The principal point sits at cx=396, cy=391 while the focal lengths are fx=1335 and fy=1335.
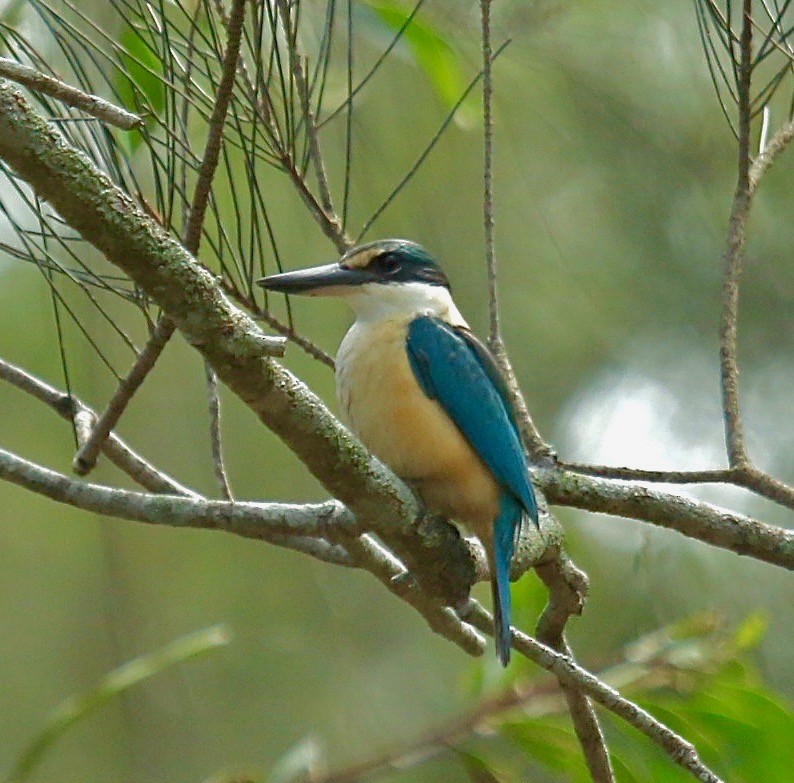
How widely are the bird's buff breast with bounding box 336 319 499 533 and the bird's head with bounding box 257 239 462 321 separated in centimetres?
21

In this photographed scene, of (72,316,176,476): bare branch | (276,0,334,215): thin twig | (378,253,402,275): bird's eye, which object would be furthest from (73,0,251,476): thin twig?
(378,253,402,275): bird's eye

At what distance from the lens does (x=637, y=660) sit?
2762 millimetres

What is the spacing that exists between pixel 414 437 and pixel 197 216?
3.04ft

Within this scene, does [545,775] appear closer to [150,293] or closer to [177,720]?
[177,720]

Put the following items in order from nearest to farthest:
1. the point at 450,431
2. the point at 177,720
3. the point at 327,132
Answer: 1. the point at 450,431
2. the point at 327,132
3. the point at 177,720

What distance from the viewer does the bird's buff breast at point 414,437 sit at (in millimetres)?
2641

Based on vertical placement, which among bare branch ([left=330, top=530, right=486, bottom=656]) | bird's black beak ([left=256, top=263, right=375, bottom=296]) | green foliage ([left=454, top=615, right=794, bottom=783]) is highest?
bird's black beak ([left=256, top=263, right=375, bottom=296])

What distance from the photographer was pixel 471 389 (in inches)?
109

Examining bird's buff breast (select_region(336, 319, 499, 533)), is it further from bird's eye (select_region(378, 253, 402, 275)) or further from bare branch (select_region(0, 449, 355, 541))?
bare branch (select_region(0, 449, 355, 541))

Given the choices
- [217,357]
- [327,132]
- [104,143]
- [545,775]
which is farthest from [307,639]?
[217,357]

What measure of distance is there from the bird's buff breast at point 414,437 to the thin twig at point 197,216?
0.72 metres

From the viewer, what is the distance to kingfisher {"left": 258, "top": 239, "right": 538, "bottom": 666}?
2.56 m

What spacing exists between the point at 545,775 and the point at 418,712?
0.50 m

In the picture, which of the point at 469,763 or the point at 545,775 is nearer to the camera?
the point at 469,763
